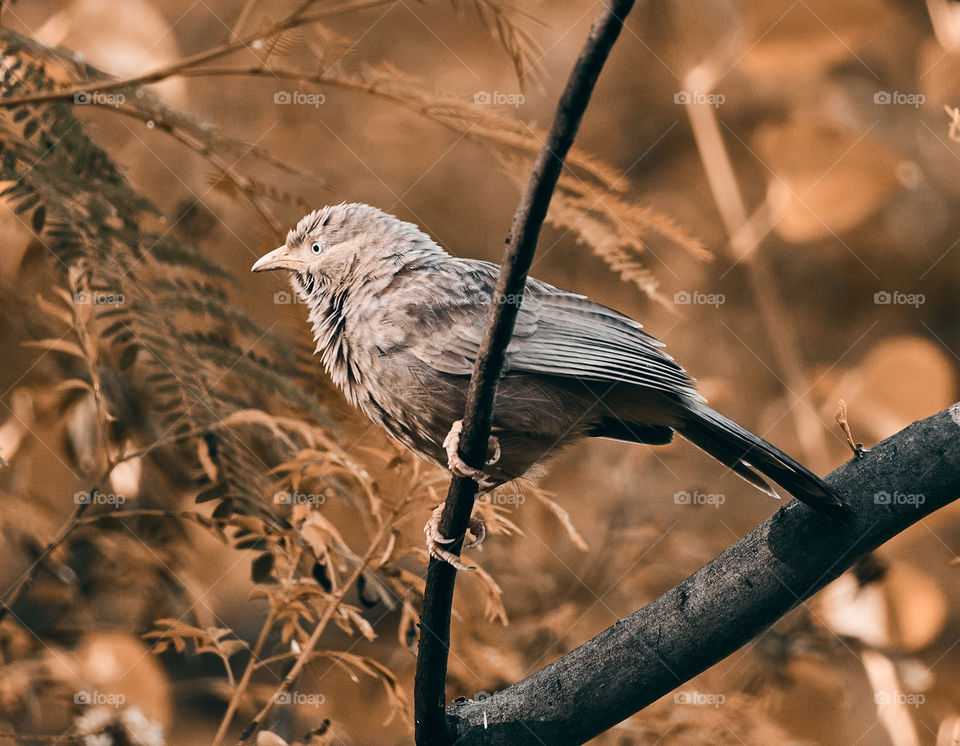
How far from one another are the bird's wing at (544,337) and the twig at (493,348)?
47cm

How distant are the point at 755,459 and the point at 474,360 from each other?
2.43 feet

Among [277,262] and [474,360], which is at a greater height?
[277,262]

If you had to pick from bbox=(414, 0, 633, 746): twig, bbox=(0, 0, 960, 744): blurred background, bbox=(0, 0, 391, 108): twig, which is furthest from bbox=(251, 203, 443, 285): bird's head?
bbox=(414, 0, 633, 746): twig

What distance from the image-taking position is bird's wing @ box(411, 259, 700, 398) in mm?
2191

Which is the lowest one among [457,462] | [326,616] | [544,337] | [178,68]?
[326,616]

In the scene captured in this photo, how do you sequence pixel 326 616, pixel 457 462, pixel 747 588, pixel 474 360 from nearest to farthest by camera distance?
pixel 457 462 → pixel 747 588 → pixel 326 616 → pixel 474 360

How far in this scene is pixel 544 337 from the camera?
228 centimetres

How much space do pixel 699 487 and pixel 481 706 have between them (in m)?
1.82

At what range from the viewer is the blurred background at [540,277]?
8.08 ft

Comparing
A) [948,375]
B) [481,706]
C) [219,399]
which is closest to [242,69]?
[219,399]

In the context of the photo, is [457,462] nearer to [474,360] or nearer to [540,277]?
[474,360]

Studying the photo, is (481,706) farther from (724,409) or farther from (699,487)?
(724,409)

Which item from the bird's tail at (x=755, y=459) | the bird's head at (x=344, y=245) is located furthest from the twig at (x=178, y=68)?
the bird's tail at (x=755, y=459)

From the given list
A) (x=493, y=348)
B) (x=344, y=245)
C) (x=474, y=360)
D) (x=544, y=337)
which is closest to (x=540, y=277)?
(x=344, y=245)
